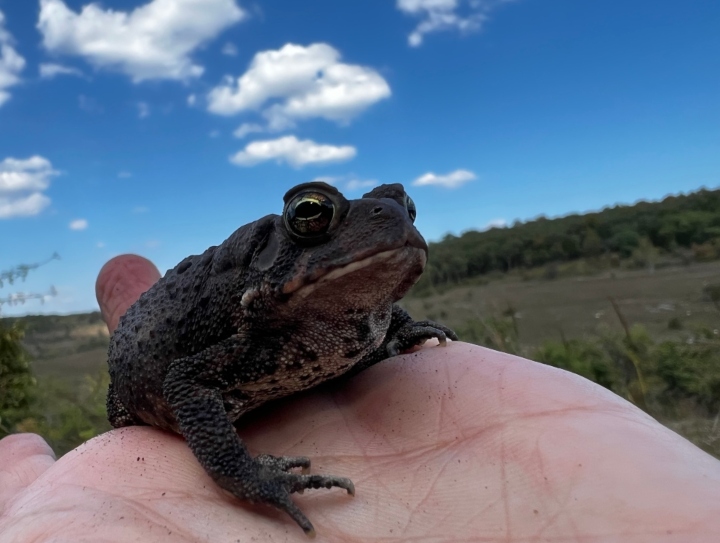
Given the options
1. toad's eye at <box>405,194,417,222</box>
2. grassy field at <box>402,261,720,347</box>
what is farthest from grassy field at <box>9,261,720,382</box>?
toad's eye at <box>405,194,417,222</box>

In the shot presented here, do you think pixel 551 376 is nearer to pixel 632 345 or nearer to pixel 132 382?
pixel 132 382

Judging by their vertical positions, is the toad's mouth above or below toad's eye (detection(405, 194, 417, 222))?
below

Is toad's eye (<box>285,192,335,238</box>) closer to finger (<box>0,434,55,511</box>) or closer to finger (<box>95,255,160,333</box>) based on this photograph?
finger (<box>0,434,55,511</box>)

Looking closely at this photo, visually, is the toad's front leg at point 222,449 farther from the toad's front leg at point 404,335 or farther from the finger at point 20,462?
the finger at point 20,462

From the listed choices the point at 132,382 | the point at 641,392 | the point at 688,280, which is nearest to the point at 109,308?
the point at 132,382

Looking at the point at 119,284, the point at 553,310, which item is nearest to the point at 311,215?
the point at 119,284

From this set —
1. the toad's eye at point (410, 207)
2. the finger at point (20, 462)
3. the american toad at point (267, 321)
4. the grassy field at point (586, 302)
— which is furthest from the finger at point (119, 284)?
the grassy field at point (586, 302)
